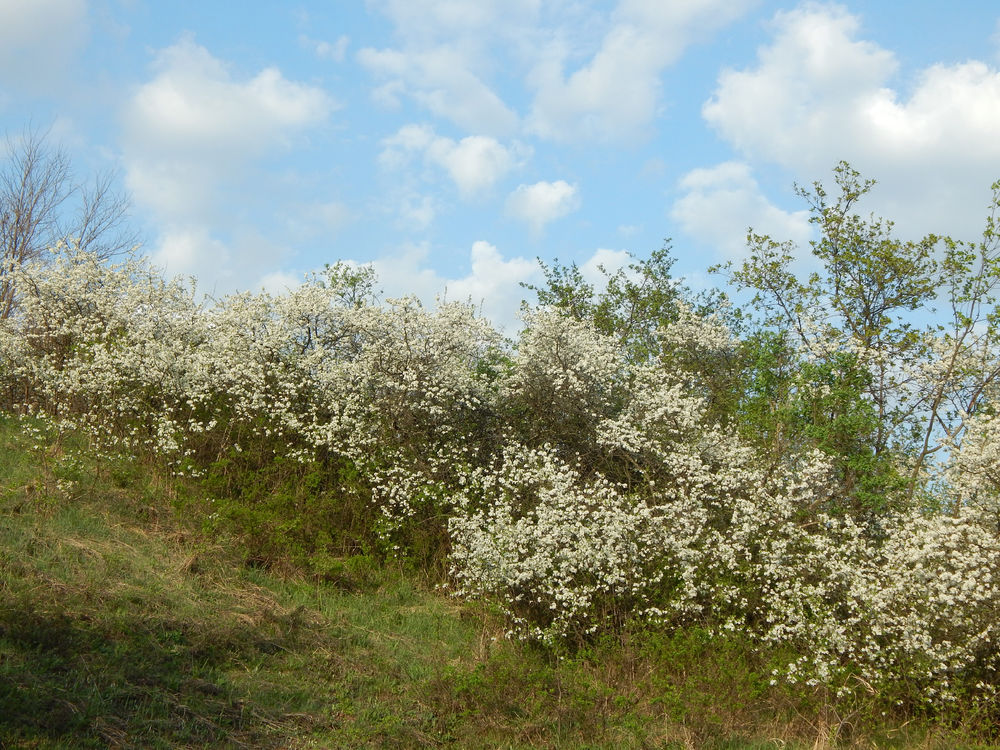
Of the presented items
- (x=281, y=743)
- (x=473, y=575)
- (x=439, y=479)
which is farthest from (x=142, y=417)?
(x=281, y=743)

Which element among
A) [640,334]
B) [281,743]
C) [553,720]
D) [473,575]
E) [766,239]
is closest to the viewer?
[281,743]

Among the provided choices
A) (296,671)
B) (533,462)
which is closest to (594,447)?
(533,462)

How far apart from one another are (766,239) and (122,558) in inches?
577

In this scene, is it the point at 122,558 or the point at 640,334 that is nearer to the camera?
the point at 122,558

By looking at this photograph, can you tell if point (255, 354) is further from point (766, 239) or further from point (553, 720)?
point (766, 239)

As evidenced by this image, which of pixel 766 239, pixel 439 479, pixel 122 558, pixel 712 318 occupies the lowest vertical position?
pixel 122 558

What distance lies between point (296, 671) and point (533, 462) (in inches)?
214

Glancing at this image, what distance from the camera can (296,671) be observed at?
30.3ft

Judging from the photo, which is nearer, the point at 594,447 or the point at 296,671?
the point at 296,671

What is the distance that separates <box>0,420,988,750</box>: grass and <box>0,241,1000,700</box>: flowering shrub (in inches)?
23.3

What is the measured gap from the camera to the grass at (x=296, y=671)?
7.54m

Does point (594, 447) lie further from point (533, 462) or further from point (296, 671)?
point (296, 671)

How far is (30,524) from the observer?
1155 centimetres

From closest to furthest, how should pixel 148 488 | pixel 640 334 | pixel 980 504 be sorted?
pixel 980 504 → pixel 148 488 → pixel 640 334
